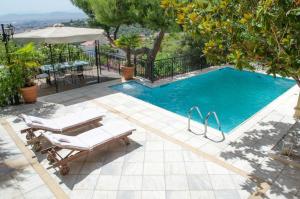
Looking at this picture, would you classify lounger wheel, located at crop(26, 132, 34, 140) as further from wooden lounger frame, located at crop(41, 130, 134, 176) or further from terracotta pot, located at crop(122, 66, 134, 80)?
terracotta pot, located at crop(122, 66, 134, 80)

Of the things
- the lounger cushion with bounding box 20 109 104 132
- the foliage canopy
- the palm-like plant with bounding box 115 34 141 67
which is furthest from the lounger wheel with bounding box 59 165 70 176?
the palm-like plant with bounding box 115 34 141 67

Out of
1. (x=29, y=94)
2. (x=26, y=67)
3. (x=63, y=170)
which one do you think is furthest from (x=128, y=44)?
(x=63, y=170)

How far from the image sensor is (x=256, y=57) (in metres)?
5.67

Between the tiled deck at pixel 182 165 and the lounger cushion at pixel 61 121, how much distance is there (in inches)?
34.4

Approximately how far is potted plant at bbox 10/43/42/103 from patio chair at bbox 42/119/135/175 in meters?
4.56

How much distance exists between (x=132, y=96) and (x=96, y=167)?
19.4ft

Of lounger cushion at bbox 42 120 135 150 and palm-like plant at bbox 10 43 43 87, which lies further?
palm-like plant at bbox 10 43 43 87

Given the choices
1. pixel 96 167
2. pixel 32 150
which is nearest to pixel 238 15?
pixel 96 167

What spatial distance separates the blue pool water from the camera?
11258 mm

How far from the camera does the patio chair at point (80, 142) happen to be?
6164 mm

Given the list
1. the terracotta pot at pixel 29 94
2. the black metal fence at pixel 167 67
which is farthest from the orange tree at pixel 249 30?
the black metal fence at pixel 167 67

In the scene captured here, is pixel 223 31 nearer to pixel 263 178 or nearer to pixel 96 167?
pixel 263 178

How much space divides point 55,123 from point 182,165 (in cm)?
414

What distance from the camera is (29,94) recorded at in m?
10.8
